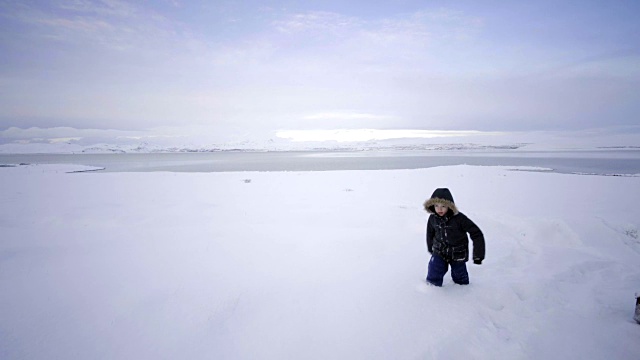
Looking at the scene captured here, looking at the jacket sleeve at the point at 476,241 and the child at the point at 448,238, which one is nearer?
the jacket sleeve at the point at 476,241

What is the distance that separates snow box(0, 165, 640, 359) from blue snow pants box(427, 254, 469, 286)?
154mm

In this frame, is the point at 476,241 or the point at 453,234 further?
the point at 453,234

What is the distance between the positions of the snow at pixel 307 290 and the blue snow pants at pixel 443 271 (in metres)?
0.15

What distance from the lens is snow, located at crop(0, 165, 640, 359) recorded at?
326cm

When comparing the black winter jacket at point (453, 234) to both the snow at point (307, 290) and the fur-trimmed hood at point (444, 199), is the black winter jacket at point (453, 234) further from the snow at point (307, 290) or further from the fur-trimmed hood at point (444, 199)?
the snow at point (307, 290)

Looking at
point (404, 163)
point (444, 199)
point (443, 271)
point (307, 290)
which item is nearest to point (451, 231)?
point (444, 199)

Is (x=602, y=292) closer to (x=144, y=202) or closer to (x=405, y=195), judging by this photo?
(x=405, y=195)

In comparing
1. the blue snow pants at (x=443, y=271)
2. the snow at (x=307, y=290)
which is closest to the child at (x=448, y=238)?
the blue snow pants at (x=443, y=271)

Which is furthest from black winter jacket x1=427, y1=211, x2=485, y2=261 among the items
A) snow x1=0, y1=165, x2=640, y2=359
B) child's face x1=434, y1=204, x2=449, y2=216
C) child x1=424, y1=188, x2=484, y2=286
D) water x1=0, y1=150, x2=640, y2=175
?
water x1=0, y1=150, x2=640, y2=175

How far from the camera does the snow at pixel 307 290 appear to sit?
10.7 feet

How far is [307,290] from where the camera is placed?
446 centimetres

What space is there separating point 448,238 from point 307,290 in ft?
7.17

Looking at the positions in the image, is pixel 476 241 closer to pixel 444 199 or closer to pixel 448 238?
pixel 448 238

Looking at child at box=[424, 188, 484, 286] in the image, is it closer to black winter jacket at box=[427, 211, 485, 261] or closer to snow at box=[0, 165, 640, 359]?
black winter jacket at box=[427, 211, 485, 261]
